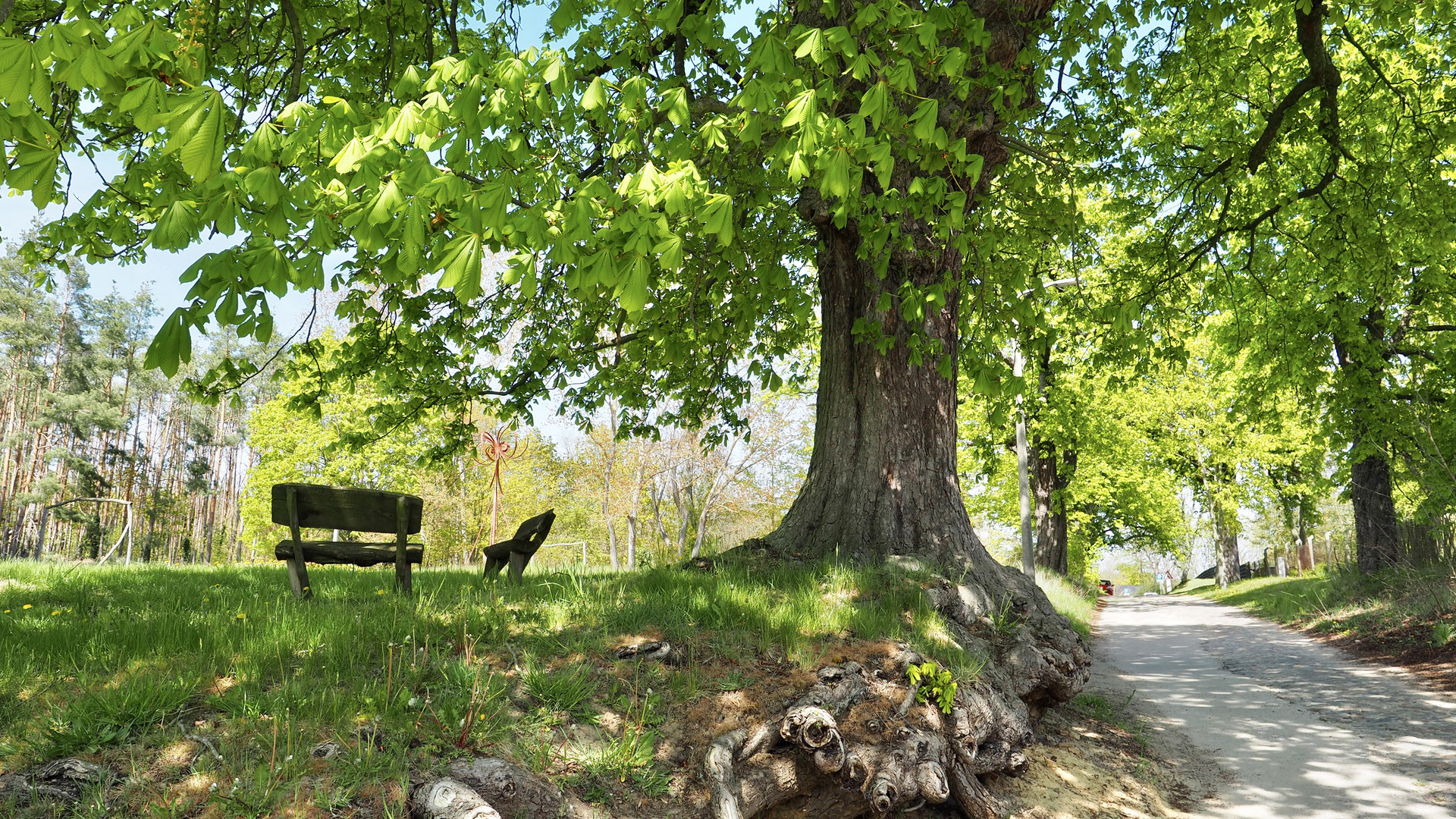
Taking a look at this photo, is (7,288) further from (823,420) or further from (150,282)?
(823,420)

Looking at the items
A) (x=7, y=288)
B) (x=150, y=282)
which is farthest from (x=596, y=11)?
(x=150, y=282)

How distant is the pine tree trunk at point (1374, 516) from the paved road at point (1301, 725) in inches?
125

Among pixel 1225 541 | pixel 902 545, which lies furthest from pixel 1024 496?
pixel 1225 541

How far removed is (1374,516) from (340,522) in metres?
17.3

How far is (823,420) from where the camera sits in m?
7.84

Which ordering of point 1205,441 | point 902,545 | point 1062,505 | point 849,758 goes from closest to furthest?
point 849,758
point 902,545
point 1062,505
point 1205,441

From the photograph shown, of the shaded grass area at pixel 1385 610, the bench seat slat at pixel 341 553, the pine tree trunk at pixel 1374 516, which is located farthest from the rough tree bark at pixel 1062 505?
the bench seat slat at pixel 341 553

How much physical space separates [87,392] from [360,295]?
45445mm

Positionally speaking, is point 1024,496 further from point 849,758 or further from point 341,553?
point 341,553

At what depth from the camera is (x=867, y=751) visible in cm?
428

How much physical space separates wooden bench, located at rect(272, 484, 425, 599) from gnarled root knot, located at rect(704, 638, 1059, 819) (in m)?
3.59

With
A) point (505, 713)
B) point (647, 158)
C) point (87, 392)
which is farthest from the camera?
point (87, 392)

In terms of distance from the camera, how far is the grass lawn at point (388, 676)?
3016 mm

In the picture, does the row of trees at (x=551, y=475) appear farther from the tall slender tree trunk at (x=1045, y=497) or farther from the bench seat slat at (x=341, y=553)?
the bench seat slat at (x=341, y=553)
